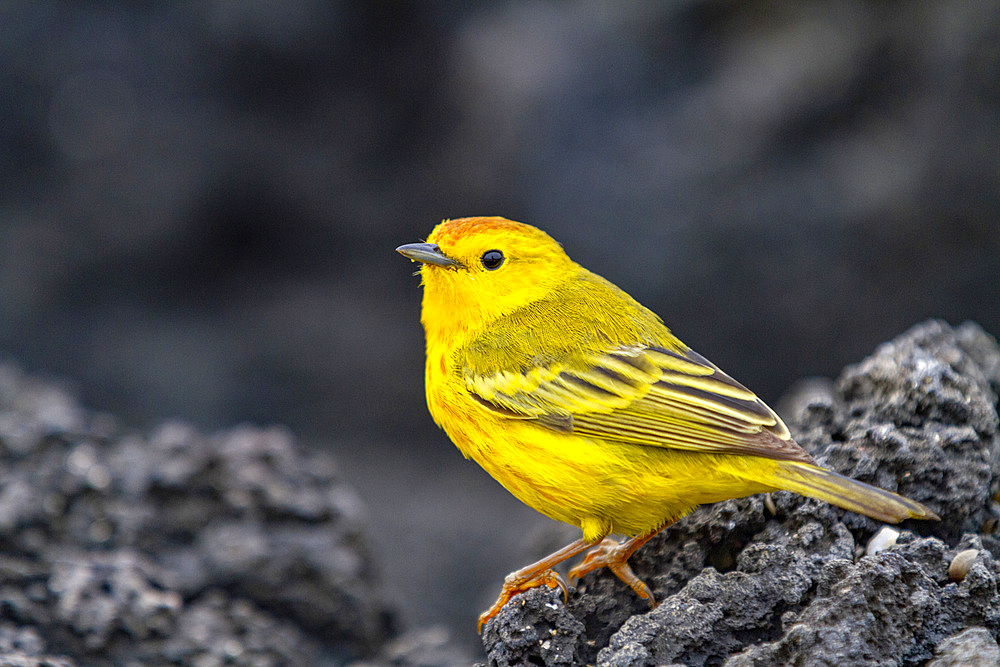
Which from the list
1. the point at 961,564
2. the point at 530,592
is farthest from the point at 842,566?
the point at 530,592

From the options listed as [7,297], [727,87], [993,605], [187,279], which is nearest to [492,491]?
[187,279]

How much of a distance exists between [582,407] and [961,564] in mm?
1319

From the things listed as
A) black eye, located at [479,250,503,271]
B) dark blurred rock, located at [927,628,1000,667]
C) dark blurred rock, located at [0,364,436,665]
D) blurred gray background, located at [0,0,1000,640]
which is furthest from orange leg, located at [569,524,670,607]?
blurred gray background, located at [0,0,1000,640]

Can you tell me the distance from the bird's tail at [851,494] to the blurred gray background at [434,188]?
3.54m

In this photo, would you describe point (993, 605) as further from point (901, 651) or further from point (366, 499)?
point (366, 499)

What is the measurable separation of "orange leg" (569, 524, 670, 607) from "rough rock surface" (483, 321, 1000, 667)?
0.05 m

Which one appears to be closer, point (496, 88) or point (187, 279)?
point (496, 88)

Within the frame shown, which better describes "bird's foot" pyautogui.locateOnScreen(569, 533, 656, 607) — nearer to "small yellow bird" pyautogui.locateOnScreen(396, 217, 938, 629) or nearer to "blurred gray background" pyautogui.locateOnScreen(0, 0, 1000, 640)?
"small yellow bird" pyautogui.locateOnScreen(396, 217, 938, 629)

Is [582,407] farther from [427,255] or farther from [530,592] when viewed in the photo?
[427,255]

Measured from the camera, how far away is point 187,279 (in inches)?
292

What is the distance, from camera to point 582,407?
10.5ft

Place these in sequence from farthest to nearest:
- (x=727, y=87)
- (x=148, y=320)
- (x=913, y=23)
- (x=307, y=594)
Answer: (x=148, y=320) → (x=727, y=87) → (x=913, y=23) → (x=307, y=594)

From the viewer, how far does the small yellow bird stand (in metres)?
2.94

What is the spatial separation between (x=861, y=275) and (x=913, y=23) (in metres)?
1.83
